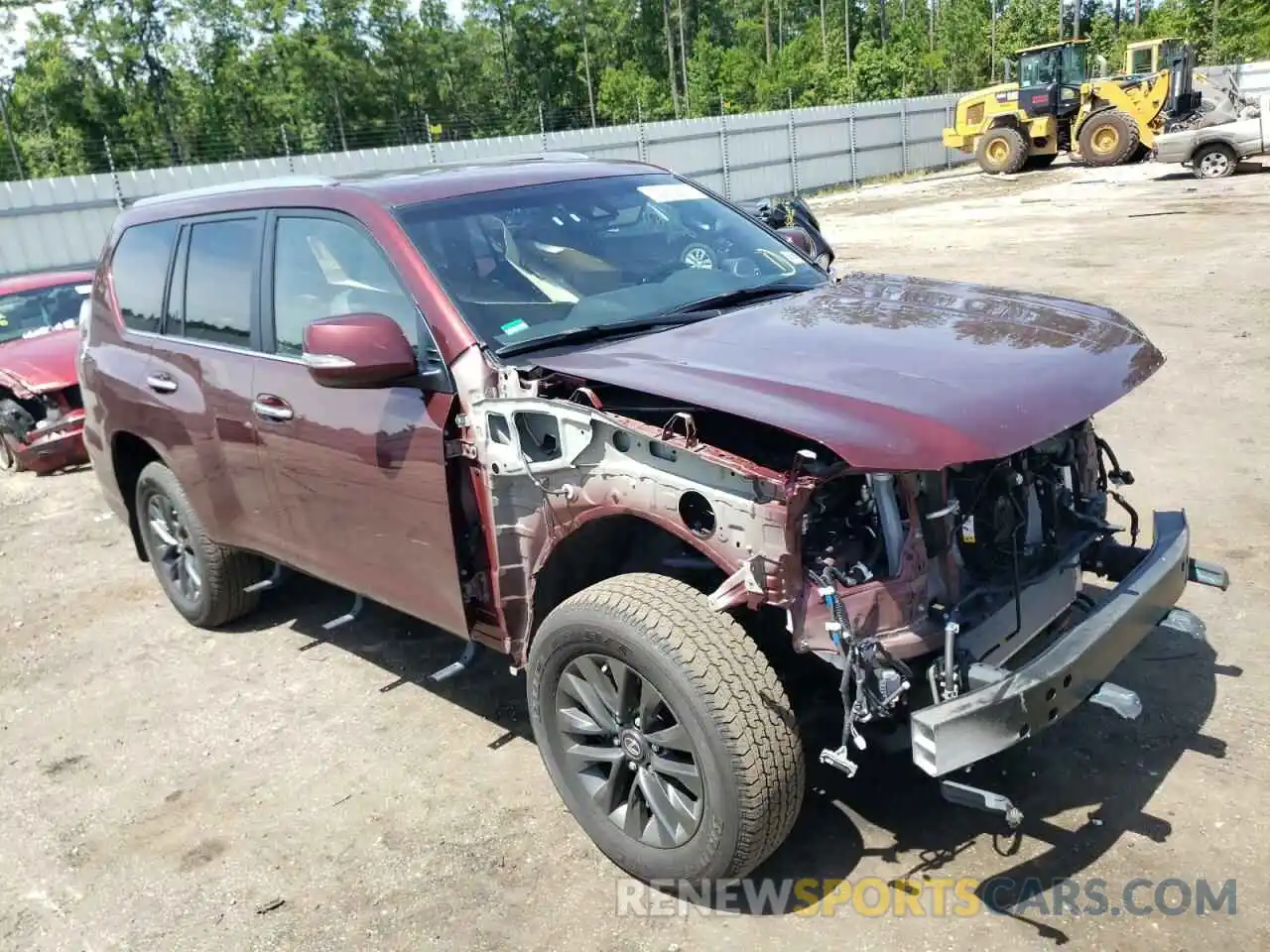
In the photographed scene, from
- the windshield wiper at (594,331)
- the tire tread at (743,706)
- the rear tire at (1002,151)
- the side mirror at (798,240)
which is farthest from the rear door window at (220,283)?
the rear tire at (1002,151)

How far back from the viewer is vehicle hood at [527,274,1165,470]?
2502 millimetres

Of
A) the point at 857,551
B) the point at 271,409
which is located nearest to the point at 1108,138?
the point at 271,409

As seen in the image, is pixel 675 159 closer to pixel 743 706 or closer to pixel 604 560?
pixel 604 560

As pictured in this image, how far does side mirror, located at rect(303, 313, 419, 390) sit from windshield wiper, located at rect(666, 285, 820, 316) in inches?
36.0

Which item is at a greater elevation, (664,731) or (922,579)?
(922,579)

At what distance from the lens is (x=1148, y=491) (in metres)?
5.49

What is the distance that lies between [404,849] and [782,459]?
177 cm

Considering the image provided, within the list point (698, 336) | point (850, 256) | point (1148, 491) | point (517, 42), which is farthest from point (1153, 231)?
point (517, 42)

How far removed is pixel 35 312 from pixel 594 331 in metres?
7.41

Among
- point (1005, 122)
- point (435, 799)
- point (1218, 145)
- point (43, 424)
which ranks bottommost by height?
point (435, 799)

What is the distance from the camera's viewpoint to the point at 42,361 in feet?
27.0

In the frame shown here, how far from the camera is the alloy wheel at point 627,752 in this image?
2.87 meters

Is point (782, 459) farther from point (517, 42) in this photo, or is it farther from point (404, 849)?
point (517, 42)

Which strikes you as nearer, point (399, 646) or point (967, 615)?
point (967, 615)
